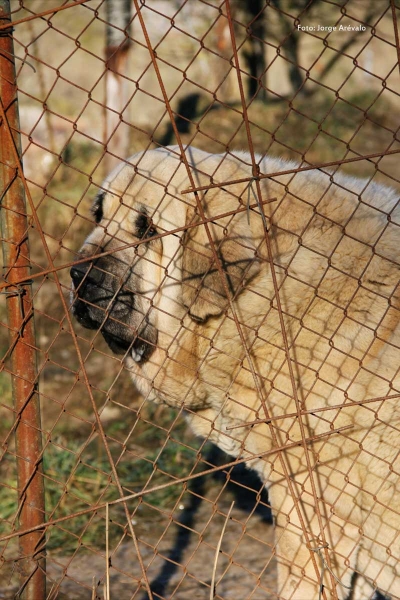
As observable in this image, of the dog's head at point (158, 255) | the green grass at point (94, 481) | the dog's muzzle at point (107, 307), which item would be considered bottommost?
the green grass at point (94, 481)

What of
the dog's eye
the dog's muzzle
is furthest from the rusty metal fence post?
the dog's eye

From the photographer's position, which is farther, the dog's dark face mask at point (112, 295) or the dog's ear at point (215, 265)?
the dog's dark face mask at point (112, 295)

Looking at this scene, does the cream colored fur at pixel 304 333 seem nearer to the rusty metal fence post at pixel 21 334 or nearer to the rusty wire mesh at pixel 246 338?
the rusty wire mesh at pixel 246 338

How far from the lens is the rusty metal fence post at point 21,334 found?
214cm

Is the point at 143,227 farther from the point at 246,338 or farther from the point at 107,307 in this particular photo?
the point at 246,338

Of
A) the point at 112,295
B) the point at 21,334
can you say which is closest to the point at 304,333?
the point at 112,295

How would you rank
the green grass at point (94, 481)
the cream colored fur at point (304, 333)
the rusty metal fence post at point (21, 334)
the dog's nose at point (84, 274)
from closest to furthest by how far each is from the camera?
the rusty metal fence post at point (21, 334) → the cream colored fur at point (304, 333) → the dog's nose at point (84, 274) → the green grass at point (94, 481)

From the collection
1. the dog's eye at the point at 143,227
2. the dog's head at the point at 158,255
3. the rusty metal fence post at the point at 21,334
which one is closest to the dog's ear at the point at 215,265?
the dog's head at the point at 158,255

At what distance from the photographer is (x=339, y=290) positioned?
2.53 meters

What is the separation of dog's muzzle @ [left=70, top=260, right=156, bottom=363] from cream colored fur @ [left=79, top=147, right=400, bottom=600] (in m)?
0.10

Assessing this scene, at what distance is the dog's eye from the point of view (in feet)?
8.81

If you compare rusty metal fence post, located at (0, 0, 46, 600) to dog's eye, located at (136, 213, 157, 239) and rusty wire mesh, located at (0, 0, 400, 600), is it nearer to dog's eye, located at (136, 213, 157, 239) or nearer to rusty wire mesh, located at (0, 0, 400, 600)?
rusty wire mesh, located at (0, 0, 400, 600)

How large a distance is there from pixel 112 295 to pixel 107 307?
0.17ft

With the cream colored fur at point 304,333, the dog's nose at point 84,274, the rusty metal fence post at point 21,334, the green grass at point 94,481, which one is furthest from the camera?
the green grass at point 94,481
